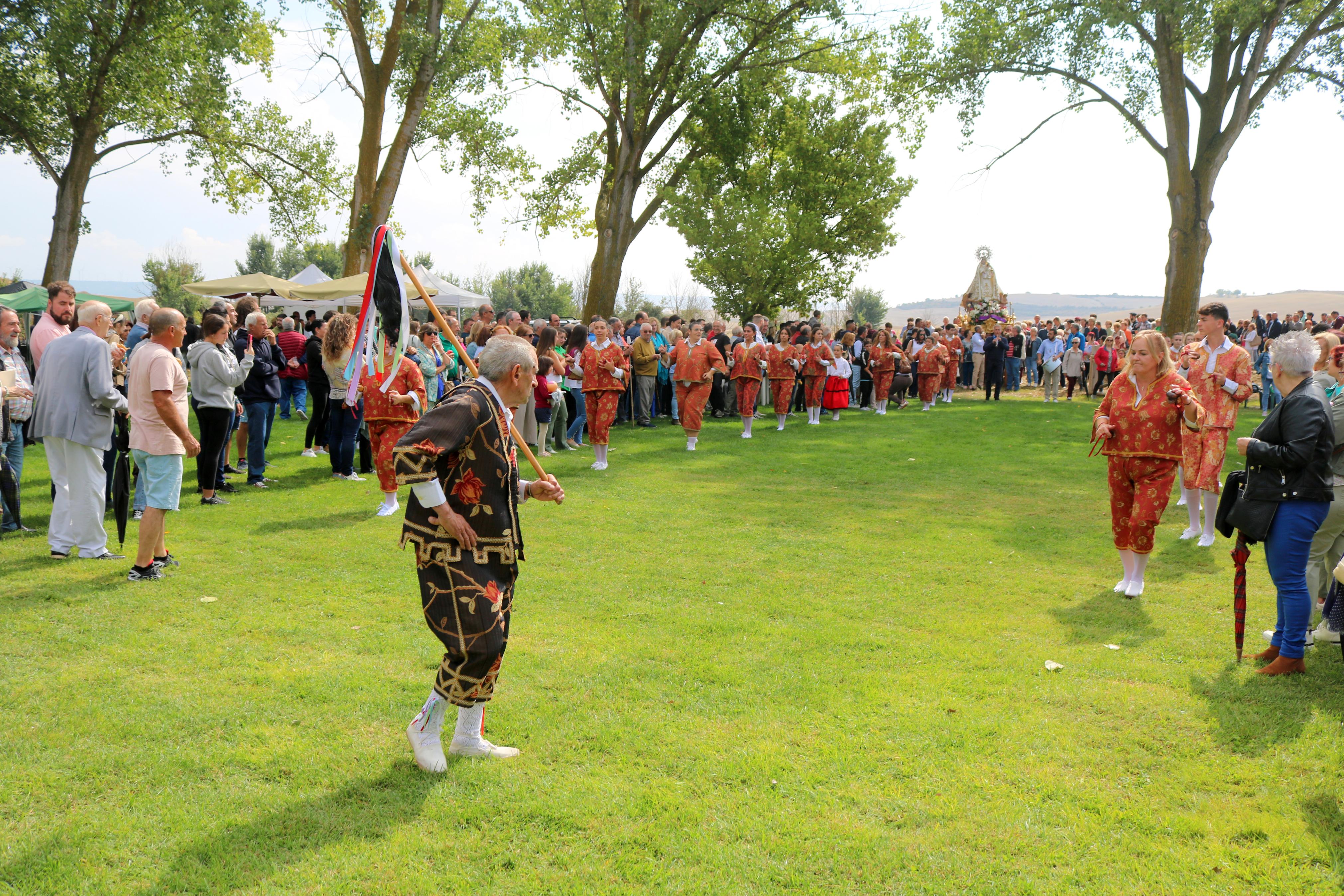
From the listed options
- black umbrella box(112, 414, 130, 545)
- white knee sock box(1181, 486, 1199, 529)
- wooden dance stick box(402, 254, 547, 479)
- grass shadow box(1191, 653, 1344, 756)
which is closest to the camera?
wooden dance stick box(402, 254, 547, 479)

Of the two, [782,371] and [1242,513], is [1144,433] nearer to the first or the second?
[1242,513]

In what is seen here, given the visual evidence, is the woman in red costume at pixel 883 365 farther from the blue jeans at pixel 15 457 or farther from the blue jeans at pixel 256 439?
the blue jeans at pixel 15 457

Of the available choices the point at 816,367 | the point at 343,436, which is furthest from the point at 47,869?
the point at 816,367

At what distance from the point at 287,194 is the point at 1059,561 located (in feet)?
87.0

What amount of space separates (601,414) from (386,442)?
453cm

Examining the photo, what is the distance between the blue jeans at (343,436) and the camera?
471 inches

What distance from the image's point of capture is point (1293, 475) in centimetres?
549

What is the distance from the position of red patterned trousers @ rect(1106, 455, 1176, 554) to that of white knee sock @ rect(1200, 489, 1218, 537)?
2.51 m

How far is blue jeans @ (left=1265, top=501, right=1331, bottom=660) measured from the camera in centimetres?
549

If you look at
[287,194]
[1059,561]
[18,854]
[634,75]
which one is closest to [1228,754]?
[1059,561]

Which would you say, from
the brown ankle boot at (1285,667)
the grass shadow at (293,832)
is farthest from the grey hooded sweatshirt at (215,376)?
the brown ankle boot at (1285,667)

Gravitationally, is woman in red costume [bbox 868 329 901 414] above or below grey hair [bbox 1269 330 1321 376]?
below

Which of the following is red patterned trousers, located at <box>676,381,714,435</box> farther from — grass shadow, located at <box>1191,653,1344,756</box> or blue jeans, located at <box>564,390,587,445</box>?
grass shadow, located at <box>1191,653,1344,756</box>

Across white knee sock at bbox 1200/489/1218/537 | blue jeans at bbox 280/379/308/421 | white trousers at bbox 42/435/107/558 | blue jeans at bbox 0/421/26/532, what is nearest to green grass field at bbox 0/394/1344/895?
white trousers at bbox 42/435/107/558
